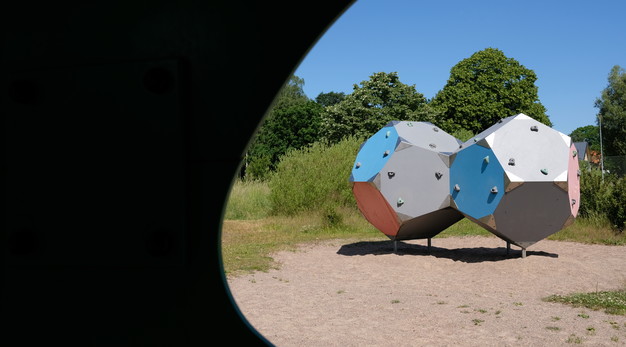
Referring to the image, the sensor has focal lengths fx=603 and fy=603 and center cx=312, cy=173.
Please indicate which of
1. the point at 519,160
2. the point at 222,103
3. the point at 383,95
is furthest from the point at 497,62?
the point at 222,103

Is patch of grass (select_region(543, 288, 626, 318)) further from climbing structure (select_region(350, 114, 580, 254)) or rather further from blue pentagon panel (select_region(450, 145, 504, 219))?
blue pentagon panel (select_region(450, 145, 504, 219))

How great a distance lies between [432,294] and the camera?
8.01m

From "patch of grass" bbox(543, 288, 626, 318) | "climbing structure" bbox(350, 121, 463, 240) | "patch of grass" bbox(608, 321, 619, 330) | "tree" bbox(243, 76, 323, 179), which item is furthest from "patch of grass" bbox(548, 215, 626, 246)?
"tree" bbox(243, 76, 323, 179)

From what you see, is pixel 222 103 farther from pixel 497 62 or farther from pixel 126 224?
pixel 497 62

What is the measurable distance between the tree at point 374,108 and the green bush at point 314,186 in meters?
17.1

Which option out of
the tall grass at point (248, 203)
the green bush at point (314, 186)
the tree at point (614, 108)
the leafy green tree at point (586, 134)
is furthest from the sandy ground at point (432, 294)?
the leafy green tree at point (586, 134)

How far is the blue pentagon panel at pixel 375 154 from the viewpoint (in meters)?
10.6

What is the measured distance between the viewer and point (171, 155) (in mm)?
963

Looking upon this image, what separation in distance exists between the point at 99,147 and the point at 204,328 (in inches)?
13.7

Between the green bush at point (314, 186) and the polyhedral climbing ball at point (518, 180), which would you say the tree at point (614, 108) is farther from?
the polyhedral climbing ball at point (518, 180)

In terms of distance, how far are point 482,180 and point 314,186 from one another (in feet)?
27.7

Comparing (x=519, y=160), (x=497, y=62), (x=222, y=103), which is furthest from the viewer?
(x=497, y=62)

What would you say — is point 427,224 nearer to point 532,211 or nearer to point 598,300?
point 532,211

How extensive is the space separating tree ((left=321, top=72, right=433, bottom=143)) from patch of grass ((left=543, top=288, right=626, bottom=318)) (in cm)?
2787
